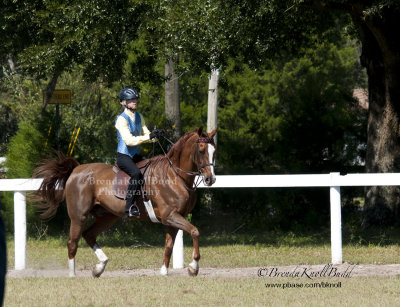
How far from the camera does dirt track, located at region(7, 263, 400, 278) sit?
9.97 meters

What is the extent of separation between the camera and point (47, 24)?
A: 15.6 meters

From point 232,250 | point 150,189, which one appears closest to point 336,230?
point 232,250

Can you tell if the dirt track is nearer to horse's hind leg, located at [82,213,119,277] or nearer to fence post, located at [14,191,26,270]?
fence post, located at [14,191,26,270]

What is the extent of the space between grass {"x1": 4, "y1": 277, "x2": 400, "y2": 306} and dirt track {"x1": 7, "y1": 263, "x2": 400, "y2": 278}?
1190 mm

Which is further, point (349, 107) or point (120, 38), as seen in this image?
point (349, 107)

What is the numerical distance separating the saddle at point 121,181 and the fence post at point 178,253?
4.57 ft

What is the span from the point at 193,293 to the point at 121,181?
9.01ft

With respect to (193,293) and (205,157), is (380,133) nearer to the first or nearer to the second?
(205,157)

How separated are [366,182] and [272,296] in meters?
4.49

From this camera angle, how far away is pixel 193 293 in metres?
7.59

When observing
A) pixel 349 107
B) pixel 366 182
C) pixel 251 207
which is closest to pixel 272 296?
pixel 366 182

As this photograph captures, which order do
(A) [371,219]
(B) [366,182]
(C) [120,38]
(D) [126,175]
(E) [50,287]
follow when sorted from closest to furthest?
(E) [50,287], (D) [126,175], (B) [366,182], (C) [120,38], (A) [371,219]

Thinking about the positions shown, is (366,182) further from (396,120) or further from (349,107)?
(349,107)

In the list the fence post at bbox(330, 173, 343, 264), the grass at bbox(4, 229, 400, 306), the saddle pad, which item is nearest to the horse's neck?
the saddle pad
